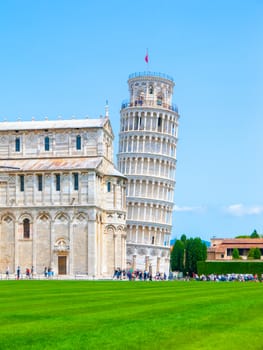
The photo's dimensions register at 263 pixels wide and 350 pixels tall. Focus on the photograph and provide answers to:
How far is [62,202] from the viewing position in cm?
8669

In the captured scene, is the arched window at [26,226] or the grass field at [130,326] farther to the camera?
the arched window at [26,226]

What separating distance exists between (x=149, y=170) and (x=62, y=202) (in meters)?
42.0

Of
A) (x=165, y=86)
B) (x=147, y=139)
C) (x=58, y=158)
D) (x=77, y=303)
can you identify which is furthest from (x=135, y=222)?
(x=77, y=303)

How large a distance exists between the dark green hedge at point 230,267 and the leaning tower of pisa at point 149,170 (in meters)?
14.5

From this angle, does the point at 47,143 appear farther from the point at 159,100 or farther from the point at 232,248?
the point at 232,248

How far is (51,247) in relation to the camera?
A: 8675cm

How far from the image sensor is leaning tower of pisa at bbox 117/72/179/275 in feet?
407

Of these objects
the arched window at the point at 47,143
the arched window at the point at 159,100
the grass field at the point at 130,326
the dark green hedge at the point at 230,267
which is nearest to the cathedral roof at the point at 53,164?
the arched window at the point at 47,143

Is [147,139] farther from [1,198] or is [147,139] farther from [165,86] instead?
[1,198]

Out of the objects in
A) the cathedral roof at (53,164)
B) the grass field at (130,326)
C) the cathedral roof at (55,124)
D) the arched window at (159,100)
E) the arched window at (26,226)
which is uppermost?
the arched window at (159,100)

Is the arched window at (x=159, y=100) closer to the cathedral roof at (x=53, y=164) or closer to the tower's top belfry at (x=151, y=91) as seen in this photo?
the tower's top belfry at (x=151, y=91)

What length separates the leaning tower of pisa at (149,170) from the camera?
12406 cm

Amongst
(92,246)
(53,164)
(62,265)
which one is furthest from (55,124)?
(62,265)

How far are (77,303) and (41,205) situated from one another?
62200 mm
